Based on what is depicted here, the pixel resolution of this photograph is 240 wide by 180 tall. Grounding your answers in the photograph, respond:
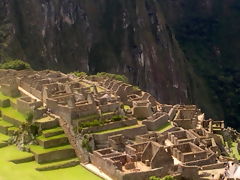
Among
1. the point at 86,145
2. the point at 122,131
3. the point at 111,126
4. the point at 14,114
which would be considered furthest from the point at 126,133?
the point at 14,114

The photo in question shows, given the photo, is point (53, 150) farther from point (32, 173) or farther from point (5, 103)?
point (5, 103)

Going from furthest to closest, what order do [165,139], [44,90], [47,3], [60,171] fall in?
1. [47,3]
2. [44,90]
3. [165,139]
4. [60,171]

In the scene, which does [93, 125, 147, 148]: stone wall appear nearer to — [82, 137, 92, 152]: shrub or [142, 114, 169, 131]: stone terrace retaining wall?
[82, 137, 92, 152]: shrub

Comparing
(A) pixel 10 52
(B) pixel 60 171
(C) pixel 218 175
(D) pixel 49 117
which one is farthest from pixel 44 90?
(A) pixel 10 52

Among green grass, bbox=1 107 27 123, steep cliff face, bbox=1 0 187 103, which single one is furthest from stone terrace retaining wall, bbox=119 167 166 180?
steep cliff face, bbox=1 0 187 103

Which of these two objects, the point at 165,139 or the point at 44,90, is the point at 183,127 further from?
the point at 44,90
